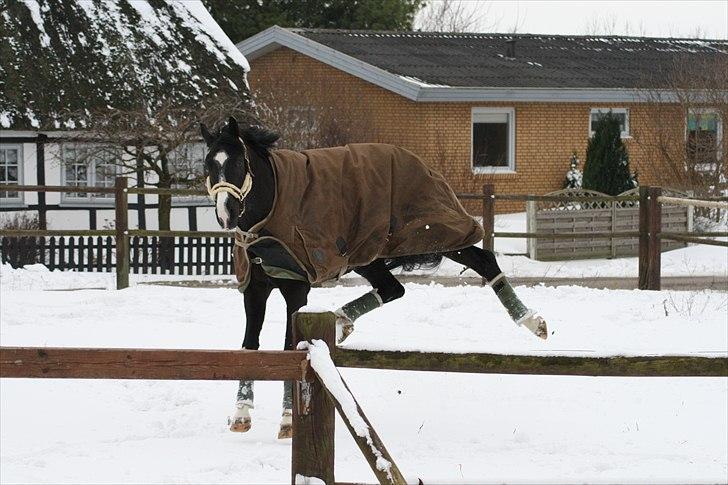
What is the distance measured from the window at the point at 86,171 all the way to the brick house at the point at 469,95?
4.54 metres

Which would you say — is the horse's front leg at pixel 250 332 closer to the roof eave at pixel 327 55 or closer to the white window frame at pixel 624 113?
the roof eave at pixel 327 55

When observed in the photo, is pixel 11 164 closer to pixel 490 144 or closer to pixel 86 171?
pixel 86 171

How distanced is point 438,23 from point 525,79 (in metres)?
31.0

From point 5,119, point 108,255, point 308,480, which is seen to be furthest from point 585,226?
point 308,480

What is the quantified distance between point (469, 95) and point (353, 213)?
1924 cm

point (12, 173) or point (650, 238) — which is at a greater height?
point (12, 173)

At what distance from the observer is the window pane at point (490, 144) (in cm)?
2795

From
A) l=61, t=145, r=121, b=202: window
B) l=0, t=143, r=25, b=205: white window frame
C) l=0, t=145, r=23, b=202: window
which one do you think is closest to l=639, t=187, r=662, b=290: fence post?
l=61, t=145, r=121, b=202: window

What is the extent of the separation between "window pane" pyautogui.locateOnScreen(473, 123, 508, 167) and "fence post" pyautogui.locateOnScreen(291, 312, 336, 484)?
23428 mm

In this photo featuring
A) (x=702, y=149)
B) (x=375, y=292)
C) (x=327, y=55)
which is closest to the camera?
(x=375, y=292)

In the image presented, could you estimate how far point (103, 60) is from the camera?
22.8 m

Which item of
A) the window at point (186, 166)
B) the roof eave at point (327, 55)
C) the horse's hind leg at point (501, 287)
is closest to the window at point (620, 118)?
the roof eave at point (327, 55)

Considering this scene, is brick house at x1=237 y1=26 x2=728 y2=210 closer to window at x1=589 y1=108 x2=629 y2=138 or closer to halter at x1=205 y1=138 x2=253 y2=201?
window at x1=589 y1=108 x2=629 y2=138

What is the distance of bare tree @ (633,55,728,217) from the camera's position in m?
22.6
